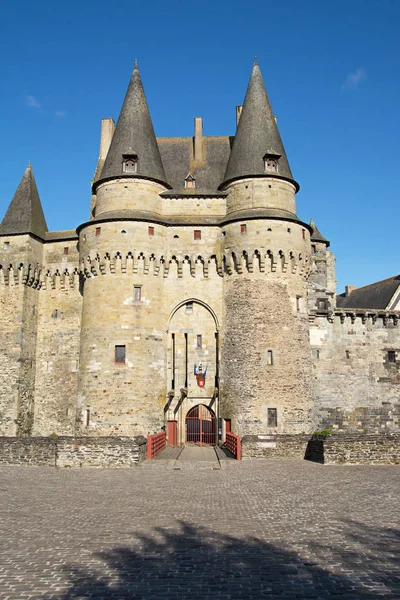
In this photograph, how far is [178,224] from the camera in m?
30.6

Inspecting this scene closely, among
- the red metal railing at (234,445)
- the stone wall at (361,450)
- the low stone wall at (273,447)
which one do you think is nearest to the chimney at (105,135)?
the red metal railing at (234,445)

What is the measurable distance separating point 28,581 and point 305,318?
2366 cm

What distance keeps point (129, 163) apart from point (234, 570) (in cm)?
2532

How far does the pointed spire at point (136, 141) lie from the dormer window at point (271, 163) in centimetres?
558

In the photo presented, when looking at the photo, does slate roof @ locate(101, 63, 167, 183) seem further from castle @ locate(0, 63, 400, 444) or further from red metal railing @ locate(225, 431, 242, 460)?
red metal railing @ locate(225, 431, 242, 460)

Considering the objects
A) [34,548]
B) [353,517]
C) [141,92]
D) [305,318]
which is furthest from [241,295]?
[34,548]

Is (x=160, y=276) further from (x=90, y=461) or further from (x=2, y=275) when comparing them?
(x=90, y=461)

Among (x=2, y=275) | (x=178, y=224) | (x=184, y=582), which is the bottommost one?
(x=184, y=582)

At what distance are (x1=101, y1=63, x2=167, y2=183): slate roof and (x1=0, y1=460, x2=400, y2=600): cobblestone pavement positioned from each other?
1811 cm

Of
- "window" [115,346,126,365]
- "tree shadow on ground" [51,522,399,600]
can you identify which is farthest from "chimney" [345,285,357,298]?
"tree shadow on ground" [51,522,399,600]

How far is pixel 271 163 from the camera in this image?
30.6 m

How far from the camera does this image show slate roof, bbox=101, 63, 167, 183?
30656mm

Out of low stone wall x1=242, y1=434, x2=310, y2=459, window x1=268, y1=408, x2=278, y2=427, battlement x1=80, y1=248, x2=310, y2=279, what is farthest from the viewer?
battlement x1=80, y1=248, x2=310, y2=279

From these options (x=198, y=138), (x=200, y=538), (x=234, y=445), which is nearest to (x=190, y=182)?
(x=198, y=138)
